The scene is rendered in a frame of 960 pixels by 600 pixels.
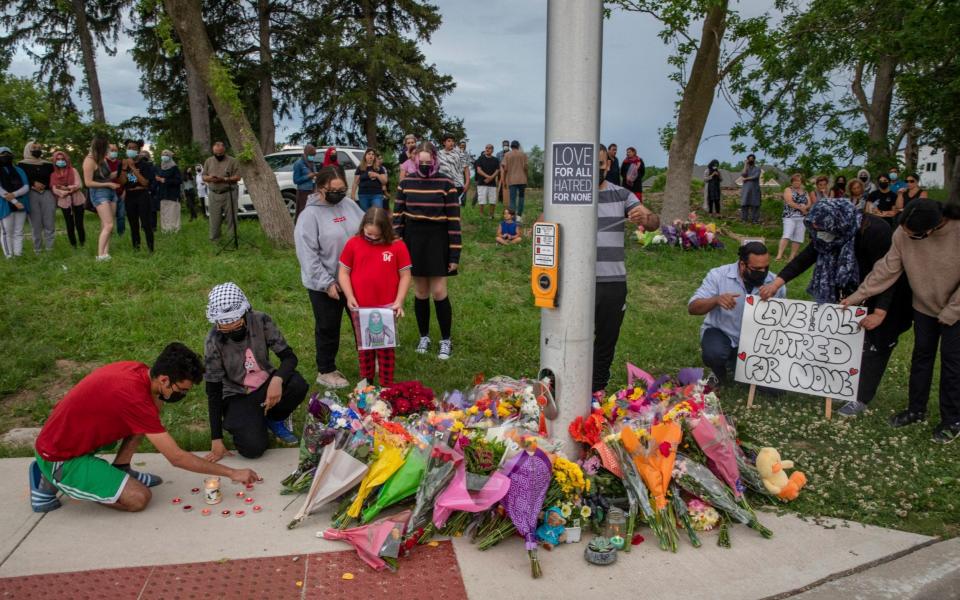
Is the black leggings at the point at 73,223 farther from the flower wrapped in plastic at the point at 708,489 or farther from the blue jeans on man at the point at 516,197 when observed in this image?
the flower wrapped in plastic at the point at 708,489

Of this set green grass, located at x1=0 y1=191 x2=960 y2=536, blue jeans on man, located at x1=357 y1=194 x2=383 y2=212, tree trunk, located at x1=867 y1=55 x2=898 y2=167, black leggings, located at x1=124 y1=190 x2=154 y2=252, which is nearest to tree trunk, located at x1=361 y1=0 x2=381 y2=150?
green grass, located at x1=0 y1=191 x2=960 y2=536

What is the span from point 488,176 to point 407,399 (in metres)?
11.0

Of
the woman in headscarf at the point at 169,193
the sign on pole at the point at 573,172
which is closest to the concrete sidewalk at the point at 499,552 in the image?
the sign on pole at the point at 573,172

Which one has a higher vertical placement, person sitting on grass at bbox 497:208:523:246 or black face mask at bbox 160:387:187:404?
person sitting on grass at bbox 497:208:523:246

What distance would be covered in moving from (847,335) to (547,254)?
3.10m

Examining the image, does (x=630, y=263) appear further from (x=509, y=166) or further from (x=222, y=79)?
(x=222, y=79)

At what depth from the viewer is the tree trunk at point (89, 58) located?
26016 mm

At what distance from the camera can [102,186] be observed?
10.1 meters

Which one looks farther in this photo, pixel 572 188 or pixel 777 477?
pixel 777 477

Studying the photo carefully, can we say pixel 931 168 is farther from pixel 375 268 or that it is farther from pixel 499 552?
pixel 499 552

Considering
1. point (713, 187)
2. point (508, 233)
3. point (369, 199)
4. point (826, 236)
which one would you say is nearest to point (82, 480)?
point (826, 236)

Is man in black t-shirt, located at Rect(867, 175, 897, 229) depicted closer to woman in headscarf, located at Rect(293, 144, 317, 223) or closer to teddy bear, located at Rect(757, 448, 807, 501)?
woman in headscarf, located at Rect(293, 144, 317, 223)

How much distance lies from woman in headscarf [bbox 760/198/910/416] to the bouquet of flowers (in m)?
3.07

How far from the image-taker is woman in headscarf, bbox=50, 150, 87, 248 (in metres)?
11.0
